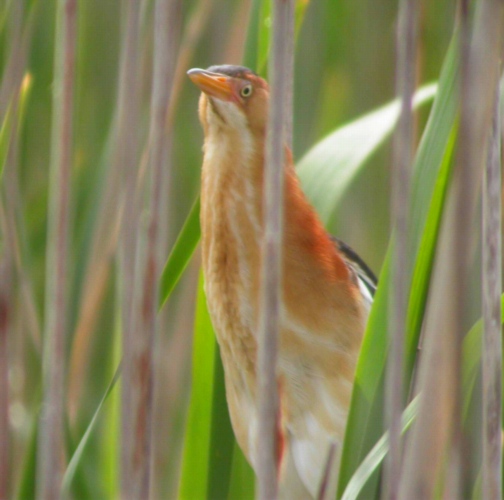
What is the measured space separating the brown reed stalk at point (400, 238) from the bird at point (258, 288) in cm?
38

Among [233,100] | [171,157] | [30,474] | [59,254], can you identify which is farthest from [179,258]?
[171,157]

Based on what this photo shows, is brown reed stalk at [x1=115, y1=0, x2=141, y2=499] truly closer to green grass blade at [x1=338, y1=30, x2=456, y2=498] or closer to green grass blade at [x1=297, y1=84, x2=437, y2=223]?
green grass blade at [x1=338, y1=30, x2=456, y2=498]

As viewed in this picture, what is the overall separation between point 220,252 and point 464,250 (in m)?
0.58

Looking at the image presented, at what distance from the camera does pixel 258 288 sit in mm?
1134

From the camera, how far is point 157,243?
814 mm

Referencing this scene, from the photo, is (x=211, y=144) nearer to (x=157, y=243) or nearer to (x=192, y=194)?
(x=157, y=243)

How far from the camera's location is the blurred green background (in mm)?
1404

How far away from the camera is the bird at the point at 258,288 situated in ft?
3.74

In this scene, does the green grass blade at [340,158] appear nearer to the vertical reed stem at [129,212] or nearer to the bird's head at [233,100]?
the bird's head at [233,100]

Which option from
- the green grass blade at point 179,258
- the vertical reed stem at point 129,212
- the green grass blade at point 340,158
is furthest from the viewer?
the green grass blade at point 340,158

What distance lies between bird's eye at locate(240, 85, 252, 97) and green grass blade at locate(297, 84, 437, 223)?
113 millimetres

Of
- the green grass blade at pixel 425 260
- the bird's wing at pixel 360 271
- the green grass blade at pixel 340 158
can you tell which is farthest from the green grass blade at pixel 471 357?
the bird's wing at pixel 360 271

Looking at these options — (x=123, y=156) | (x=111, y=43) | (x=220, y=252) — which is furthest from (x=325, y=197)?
(x=111, y=43)

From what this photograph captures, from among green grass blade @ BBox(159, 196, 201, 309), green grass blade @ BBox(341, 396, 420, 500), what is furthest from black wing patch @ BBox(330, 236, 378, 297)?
green grass blade @ BBox(341, 396, 420, 500)
